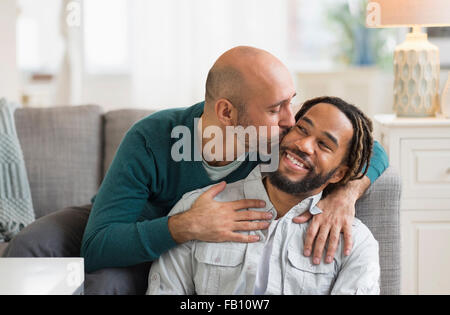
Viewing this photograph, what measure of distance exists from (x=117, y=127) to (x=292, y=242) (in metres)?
1.01

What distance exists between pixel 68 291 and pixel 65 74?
2436 mm

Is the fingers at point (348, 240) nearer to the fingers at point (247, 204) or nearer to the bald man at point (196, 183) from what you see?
the bald man at point (196, 183)

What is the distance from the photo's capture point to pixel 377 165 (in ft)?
5.56

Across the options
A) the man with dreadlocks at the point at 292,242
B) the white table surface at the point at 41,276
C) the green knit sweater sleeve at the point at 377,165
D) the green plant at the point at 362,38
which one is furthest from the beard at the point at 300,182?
the green plant at the point at 362,38

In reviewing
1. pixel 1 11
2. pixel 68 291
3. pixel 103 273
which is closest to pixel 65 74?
pixel 1 11

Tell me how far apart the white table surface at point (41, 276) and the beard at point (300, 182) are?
48 centimetres

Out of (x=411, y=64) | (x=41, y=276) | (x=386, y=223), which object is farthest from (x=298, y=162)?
(x=411, y=64)

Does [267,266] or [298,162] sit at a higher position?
[298,162]

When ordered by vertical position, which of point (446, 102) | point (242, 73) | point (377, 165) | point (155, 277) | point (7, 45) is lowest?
point (155, 277)

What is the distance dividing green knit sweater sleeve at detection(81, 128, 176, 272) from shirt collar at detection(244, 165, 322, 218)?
222mm

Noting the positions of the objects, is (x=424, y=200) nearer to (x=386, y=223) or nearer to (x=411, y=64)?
(x=411, y=64)

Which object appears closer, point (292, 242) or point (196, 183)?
point (292, 242)

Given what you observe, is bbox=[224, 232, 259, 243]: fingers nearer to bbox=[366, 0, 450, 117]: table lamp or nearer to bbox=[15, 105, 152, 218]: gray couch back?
bbox=[15, 105, 152, 218]: gray couch back
